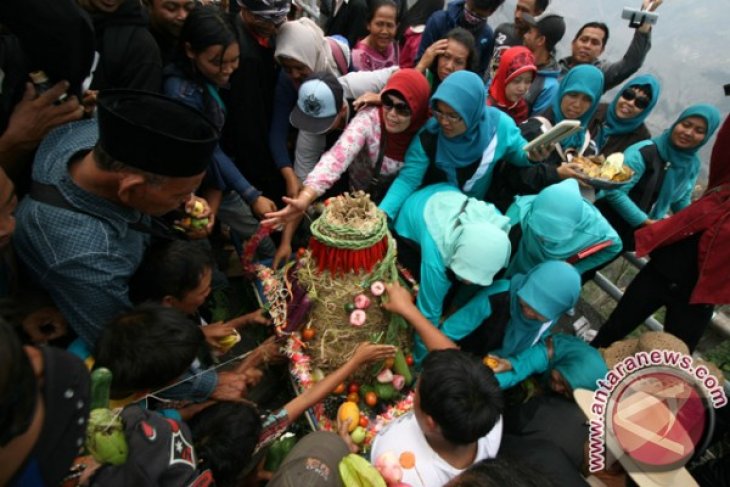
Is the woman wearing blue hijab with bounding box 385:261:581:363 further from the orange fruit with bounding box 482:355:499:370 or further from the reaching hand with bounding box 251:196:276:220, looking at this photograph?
the reaching hand with bounding box 251:196:276:220

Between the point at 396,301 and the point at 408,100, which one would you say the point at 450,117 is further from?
the point at 396,301

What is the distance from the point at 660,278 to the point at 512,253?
1225 millimetres

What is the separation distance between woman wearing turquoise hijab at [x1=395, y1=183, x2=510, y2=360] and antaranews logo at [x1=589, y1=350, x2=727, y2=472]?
83 cm

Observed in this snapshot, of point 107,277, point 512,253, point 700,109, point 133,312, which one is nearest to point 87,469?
point 133,312

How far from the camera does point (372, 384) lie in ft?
8.86

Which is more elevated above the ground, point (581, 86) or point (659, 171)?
point (581, 86)

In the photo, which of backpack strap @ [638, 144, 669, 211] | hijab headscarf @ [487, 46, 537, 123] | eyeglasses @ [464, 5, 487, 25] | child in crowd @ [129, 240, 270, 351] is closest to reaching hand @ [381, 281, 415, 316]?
child in crowd @ [129, 240, 270, 351]

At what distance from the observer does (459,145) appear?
2785 millimetres

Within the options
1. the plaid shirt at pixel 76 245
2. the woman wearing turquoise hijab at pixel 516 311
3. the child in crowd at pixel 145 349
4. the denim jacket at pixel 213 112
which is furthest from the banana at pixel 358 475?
the denim jacket at pixel 213 112

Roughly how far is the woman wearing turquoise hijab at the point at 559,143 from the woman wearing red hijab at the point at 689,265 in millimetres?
809

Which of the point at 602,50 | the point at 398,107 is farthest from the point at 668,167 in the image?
the point at 398,107

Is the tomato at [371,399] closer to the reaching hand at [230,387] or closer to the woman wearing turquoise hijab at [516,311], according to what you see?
the woman wearing turquoise hijab at [516,311]

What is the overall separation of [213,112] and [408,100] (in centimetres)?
127

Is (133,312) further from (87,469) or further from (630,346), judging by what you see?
(630,346)
